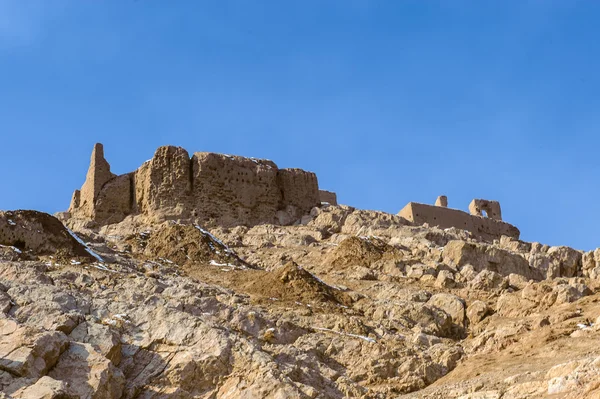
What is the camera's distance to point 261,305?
19.4 m

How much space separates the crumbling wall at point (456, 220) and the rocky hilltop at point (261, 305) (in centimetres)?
526

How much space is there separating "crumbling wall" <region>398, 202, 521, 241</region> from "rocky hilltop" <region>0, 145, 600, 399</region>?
207 inches

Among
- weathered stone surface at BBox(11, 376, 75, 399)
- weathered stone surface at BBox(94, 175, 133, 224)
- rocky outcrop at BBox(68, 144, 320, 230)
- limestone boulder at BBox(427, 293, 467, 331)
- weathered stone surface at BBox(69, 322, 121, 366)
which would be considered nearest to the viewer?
weathered stone surface at BBox(11, 376, 75, 399)

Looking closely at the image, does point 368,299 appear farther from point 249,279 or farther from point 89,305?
point 89,305

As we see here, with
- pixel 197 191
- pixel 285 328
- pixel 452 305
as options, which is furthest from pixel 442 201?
pixel 285 328

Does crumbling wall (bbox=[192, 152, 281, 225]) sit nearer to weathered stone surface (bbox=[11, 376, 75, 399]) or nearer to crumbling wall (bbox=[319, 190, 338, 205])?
crumbling wall (bbox=[319, 190, 338, 205])

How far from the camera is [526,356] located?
1560 cm

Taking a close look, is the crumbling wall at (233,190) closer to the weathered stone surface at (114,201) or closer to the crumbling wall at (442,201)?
the weathered stone surface at (114,201)

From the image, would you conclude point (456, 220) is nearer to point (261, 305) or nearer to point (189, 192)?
point (189, 192)

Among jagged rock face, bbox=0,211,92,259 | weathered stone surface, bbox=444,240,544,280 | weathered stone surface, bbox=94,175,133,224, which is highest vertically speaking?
weathered stone surface, bbox=94,175,133,224

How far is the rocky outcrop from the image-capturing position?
30.9 meters

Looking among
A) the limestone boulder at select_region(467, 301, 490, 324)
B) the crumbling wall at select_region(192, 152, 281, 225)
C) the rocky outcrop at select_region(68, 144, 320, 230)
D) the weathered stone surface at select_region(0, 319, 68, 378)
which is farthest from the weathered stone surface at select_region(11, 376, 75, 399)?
the crumbling wall at select_region(192, 152, 281, 225)

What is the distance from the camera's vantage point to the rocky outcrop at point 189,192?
30891 millimetres

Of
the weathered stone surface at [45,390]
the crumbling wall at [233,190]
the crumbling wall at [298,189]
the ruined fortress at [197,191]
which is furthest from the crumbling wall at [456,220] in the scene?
the weathered stone surface at [45,390]
